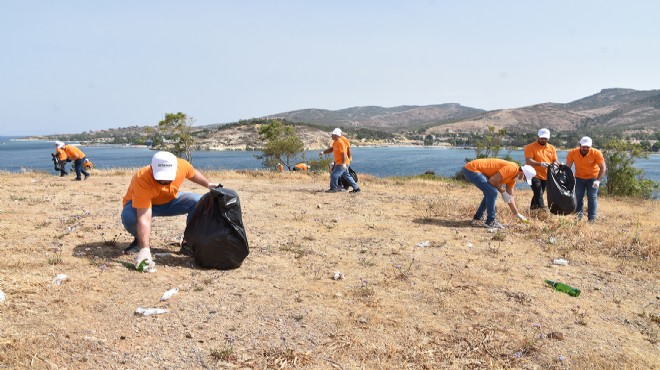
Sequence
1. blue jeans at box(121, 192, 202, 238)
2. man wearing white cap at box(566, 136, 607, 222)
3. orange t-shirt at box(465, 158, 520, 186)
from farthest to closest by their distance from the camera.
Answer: man wearing white cap at box(566, 136, 607, 222) → orange t-shirt at box(465, 158, 520, 186) → blue jeans at box(121, 192, 202, 238)

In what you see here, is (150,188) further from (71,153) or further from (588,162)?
(71,153)

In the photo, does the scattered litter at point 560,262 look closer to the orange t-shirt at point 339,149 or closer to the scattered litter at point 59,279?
the scattered litter at point 59,279

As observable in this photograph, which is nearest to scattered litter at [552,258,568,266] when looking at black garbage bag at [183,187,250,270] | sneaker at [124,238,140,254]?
black garbage bag at [183,187,250,270]

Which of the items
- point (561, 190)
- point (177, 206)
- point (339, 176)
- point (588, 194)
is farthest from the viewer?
Answer: point (339, 176)

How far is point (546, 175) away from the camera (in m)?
8.80

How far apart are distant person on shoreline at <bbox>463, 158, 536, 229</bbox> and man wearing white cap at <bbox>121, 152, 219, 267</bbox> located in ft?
14.7

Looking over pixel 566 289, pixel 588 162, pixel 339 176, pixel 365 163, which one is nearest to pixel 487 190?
pixel 588 162

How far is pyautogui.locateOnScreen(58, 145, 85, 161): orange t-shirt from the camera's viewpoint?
1365 cm

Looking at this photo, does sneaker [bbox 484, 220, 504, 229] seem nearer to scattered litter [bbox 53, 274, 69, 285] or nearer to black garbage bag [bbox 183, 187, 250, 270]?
black garbage bag [bbox 183, 187, 250, 270]

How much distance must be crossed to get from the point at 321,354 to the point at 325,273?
1804mm

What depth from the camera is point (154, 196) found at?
16.8 feet

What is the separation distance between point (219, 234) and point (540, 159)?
21.1 ft

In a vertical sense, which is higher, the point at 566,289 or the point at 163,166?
the point at 163,166

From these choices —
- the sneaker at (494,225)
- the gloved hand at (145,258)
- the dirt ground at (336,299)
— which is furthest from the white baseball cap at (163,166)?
the sneaker at (494,225)
